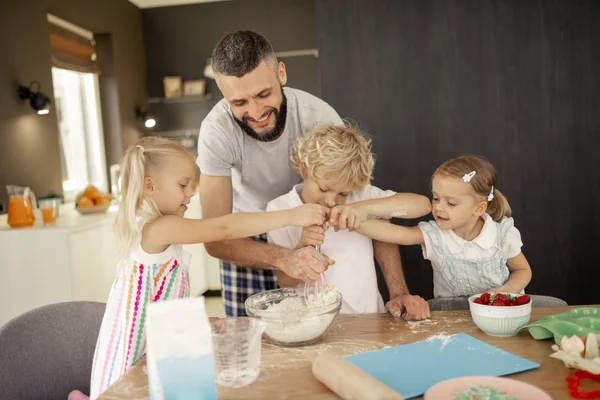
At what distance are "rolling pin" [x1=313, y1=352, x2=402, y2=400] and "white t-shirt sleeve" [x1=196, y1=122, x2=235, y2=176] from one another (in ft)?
3.36

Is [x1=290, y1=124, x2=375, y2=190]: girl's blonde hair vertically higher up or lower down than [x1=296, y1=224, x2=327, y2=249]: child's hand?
higher up

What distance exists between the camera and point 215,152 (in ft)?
6.44

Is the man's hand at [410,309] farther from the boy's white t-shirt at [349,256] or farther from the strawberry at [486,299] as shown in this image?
the boy's white t-shirt at [349,256]

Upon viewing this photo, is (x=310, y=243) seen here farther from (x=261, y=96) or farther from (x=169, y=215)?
(x=261, y=96)

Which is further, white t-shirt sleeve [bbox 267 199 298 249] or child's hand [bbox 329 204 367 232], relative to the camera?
white t-shirt sleeve [bbox 267 199 298 249]

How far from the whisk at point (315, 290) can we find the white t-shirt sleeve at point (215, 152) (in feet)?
1.59

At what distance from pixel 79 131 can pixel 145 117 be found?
845 mm

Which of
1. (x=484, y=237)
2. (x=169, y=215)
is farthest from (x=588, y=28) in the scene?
(x=169, y=215)

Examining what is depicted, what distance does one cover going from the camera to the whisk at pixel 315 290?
144cm

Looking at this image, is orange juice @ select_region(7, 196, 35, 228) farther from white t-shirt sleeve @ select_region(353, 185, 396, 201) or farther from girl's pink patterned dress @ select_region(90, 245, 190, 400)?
white t-shirt sleeve @ select_region(353, 185, 396, 201)

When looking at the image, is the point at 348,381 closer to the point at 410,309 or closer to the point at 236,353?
the point at 236,353

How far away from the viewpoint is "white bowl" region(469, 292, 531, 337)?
4.18ft

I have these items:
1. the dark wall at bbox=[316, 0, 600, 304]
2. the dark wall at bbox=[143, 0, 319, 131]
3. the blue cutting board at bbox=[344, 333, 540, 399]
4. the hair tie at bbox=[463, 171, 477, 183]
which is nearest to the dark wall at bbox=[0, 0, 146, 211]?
the dark wall at bbox=[143, 0, 319, 131]

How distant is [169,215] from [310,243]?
404 millimetres
